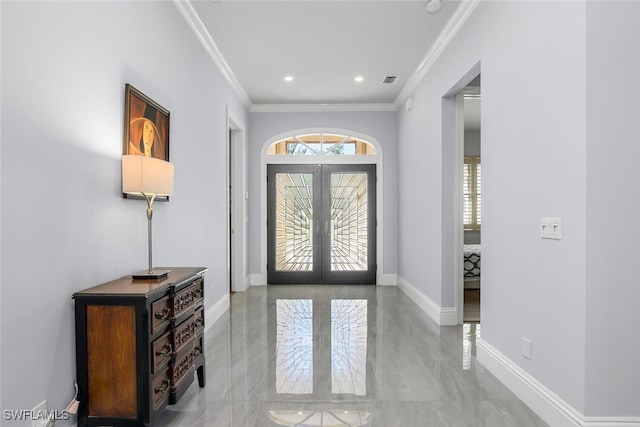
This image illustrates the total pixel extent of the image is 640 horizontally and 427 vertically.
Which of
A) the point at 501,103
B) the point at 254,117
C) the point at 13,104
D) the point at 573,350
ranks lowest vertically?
the point at 573,350

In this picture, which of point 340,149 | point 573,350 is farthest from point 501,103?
point 340,149

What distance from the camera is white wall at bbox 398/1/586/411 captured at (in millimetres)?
1979

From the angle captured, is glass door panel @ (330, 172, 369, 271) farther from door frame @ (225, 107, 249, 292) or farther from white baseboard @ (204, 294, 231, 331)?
white baseboard @ (204, 294, 231, 331)

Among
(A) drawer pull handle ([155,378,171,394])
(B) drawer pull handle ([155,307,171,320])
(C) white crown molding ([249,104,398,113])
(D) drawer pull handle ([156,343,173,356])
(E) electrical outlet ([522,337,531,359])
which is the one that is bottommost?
(A) drawer pull handle ([155,378,171,394])

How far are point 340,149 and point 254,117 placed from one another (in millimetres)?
1536

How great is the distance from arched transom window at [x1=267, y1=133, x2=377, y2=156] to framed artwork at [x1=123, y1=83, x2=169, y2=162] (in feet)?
12.1

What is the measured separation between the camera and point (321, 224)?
658cm

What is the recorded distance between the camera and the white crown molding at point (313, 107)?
21.0ft

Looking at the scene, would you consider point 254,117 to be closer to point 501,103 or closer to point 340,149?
point 340,149

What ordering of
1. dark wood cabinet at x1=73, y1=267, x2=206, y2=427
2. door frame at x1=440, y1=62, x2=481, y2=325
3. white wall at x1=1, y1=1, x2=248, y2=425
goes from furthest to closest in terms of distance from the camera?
1. door frame at x1=440, y1=62, x2=481, y2=325
2. dark wood cabinet at x1=73, y1=267, x2=206, y2=427
3. white wall at x1=1, y1=1, x2=248, y2=425

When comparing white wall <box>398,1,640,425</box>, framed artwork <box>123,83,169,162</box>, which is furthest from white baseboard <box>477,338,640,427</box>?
framed artwork <box>123,83,169,162</box>

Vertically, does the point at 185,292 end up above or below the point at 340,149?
below

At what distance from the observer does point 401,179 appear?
6.12m

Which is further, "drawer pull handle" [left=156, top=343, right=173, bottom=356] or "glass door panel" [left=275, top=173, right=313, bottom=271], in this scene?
"glass door panel" [left=275, top=173, right=313, bottom=271]
